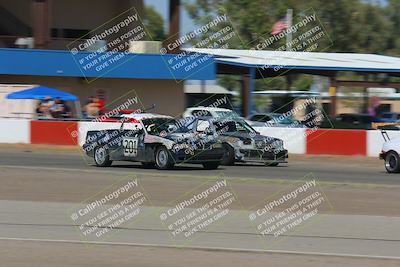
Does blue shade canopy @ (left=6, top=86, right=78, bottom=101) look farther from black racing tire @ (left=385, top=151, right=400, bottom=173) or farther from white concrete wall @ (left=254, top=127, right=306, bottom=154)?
black racing tire @ (left=385, top=151, right=400, bottom=173)

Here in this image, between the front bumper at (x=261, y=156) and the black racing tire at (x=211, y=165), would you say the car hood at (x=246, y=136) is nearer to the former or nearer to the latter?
the front bumper at (x=261, y=156)

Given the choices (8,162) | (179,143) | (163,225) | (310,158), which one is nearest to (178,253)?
(163,225)

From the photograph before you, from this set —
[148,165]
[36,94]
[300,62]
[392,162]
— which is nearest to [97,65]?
[36,94]

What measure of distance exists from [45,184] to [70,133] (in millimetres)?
12472

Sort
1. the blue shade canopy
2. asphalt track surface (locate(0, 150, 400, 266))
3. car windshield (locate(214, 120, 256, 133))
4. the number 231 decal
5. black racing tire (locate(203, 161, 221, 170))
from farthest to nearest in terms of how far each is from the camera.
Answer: the blue shade canopy
car windshield (locate(214, 120, 256, 133))
black racing tire (locate(203, 161, 221, 170))
the number 231 decal
asphalt track surface (locate(0, 150, 400, 266))

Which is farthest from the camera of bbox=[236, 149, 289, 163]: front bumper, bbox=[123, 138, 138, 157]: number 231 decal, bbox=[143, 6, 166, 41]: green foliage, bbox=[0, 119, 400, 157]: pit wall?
bbox=[143, 6, 166, 41]: green foliage

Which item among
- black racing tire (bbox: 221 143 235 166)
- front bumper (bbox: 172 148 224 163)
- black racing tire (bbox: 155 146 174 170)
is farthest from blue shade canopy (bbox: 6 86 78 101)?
front bumper (bbox: 172 148 224 163)

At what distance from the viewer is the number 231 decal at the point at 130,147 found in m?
20.7

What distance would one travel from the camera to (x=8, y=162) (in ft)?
72.7

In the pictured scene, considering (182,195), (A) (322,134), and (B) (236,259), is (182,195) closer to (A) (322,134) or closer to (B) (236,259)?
(B) (236,259)

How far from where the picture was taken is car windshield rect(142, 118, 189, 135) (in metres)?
20.6

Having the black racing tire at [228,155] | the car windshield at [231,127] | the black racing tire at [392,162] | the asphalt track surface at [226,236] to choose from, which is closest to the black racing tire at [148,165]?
the black racing tire at [228,155]

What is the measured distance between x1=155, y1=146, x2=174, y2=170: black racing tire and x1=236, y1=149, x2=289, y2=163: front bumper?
3086 millimetres

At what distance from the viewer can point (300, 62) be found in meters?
40.4
